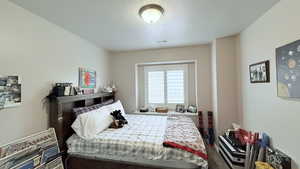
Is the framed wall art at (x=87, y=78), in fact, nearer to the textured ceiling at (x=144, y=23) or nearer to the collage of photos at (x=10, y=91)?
the textured ceiling at (x=144, y=23)

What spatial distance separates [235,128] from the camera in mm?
2488

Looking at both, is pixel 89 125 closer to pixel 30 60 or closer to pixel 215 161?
pixel 30 60

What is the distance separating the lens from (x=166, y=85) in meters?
3.81

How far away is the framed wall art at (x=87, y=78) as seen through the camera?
8.68 feet

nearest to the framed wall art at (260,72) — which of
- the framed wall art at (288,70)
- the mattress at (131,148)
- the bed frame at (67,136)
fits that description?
the framed wall art at (288,70)

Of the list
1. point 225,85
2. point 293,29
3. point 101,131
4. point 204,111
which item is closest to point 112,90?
point 101,131

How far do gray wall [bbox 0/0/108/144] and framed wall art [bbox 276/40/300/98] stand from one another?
321cm

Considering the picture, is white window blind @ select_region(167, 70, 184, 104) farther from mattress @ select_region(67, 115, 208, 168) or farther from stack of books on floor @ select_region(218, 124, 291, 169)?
mattress @ select_region(67, 115, 208, 168)

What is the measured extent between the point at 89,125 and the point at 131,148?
783 mm

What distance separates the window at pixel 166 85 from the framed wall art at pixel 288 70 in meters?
2.17

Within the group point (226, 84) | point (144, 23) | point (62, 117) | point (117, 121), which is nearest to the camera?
point (62, 117)

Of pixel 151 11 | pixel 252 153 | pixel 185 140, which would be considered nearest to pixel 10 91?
pixel 151 11

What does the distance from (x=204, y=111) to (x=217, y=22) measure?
6.99 ft

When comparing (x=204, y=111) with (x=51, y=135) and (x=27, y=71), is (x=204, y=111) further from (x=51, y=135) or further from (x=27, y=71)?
(x=27, y=71)
